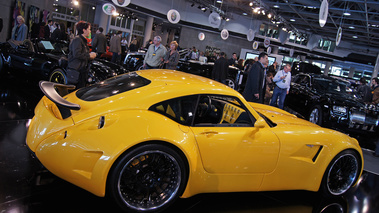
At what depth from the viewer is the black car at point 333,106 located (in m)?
7.52

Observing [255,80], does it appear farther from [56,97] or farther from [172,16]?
[172,16]

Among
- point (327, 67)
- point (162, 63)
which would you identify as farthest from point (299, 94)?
point (327, 67)

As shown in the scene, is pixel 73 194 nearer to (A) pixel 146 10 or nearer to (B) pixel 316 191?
(B) pixel 316 191

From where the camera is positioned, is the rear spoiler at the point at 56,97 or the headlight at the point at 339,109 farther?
the headlight at the point at 339,109

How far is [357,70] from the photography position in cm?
4131

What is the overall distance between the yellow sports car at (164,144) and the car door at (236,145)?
1cm

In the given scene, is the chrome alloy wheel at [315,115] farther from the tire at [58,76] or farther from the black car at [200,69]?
the tire at [58,76]

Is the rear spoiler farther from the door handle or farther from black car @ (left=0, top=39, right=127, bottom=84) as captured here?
black car @ (left=0, top=39, right=127, bottom=84)

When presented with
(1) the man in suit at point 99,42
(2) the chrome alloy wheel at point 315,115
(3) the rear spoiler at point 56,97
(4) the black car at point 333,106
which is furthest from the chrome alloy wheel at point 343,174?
(1) the man in suit at point 99,42

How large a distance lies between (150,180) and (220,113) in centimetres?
128

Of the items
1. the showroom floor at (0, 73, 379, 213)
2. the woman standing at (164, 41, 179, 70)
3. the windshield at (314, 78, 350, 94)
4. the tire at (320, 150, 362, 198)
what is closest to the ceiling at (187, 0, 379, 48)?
the windshield at (314, 78, 350, 94)

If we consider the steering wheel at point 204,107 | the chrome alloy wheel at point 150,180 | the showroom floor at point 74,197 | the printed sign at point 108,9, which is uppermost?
the printed sign at point 108,9

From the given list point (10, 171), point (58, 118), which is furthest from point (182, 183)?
point (10, 171)

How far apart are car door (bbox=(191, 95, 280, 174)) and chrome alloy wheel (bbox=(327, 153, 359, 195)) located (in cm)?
106
